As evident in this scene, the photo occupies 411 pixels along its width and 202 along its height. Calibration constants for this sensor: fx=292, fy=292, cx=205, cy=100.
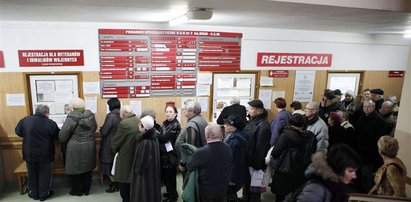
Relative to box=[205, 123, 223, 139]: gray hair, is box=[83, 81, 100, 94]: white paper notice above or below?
above

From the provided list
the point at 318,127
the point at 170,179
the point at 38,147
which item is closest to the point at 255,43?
the point at 318,127

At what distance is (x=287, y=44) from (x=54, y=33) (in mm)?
4151

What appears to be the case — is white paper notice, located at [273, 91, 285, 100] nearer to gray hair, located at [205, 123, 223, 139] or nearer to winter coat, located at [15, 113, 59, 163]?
gray hair, located at [205, 123, 223, 139]

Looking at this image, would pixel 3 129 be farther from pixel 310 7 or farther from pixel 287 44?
pixel 287 44

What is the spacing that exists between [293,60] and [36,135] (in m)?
4.68

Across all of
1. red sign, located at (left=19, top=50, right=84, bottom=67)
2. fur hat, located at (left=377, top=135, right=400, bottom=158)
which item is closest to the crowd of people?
fur hat, located at (left=377, top=135, right=400, bottom=158)

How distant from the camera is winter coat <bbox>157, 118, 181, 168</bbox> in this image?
4.03 metres

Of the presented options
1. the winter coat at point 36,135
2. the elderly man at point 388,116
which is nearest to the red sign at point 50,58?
the winter coat at point 36,135

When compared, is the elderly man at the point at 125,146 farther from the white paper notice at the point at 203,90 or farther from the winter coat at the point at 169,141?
the white paper notice at the point at 203,90

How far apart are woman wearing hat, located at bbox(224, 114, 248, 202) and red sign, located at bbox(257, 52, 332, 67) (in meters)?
2.35

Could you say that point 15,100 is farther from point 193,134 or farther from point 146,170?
point 193,134

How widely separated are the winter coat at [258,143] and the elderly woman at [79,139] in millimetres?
2322

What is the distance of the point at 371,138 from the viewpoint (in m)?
4.29

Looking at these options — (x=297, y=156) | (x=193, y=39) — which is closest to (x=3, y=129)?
(x=193, y=39)
